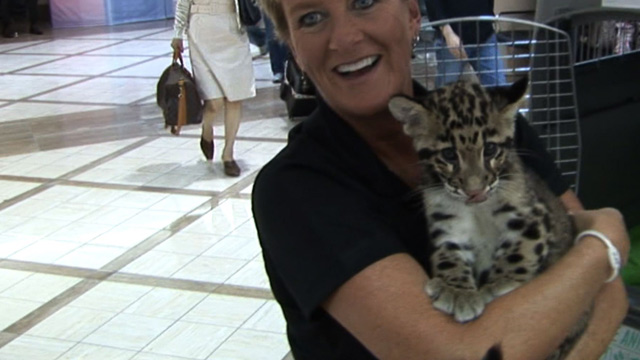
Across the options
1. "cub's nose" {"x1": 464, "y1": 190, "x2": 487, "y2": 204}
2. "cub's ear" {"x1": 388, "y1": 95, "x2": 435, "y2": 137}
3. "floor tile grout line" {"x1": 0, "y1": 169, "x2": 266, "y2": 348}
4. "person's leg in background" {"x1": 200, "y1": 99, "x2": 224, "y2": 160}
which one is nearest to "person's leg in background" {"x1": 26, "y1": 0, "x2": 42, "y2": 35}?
"person's leg in background" {"x1": 200, "y1": 99, "x2": 224, "y2": 160}

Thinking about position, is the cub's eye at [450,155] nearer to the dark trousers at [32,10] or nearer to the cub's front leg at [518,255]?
the cub's front leg at [518,255]

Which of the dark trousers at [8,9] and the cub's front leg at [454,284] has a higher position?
the cub's front leg at [454,284]

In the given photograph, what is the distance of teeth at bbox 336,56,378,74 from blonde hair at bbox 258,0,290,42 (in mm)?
215

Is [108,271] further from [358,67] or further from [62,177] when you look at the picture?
[358,67]

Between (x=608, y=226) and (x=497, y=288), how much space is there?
0.33 meters

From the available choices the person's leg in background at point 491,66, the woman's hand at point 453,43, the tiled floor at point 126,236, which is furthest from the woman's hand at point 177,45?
the person's leg in background at point 491,66

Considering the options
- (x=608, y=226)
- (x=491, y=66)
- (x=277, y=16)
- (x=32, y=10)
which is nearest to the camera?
(x=608, y=226)

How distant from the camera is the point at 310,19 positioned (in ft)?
5.85

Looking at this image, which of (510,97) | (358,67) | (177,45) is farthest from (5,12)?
(510,97)

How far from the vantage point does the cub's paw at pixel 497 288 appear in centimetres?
161

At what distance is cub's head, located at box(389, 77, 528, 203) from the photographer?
171cm

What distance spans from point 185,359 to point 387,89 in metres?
2.49

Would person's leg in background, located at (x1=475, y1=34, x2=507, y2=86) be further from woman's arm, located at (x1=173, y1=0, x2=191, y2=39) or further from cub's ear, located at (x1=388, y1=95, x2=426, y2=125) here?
woman's arm, located at (x1=173, y1=0, x2=191, y2=39)

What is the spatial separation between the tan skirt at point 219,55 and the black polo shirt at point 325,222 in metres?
4.87
